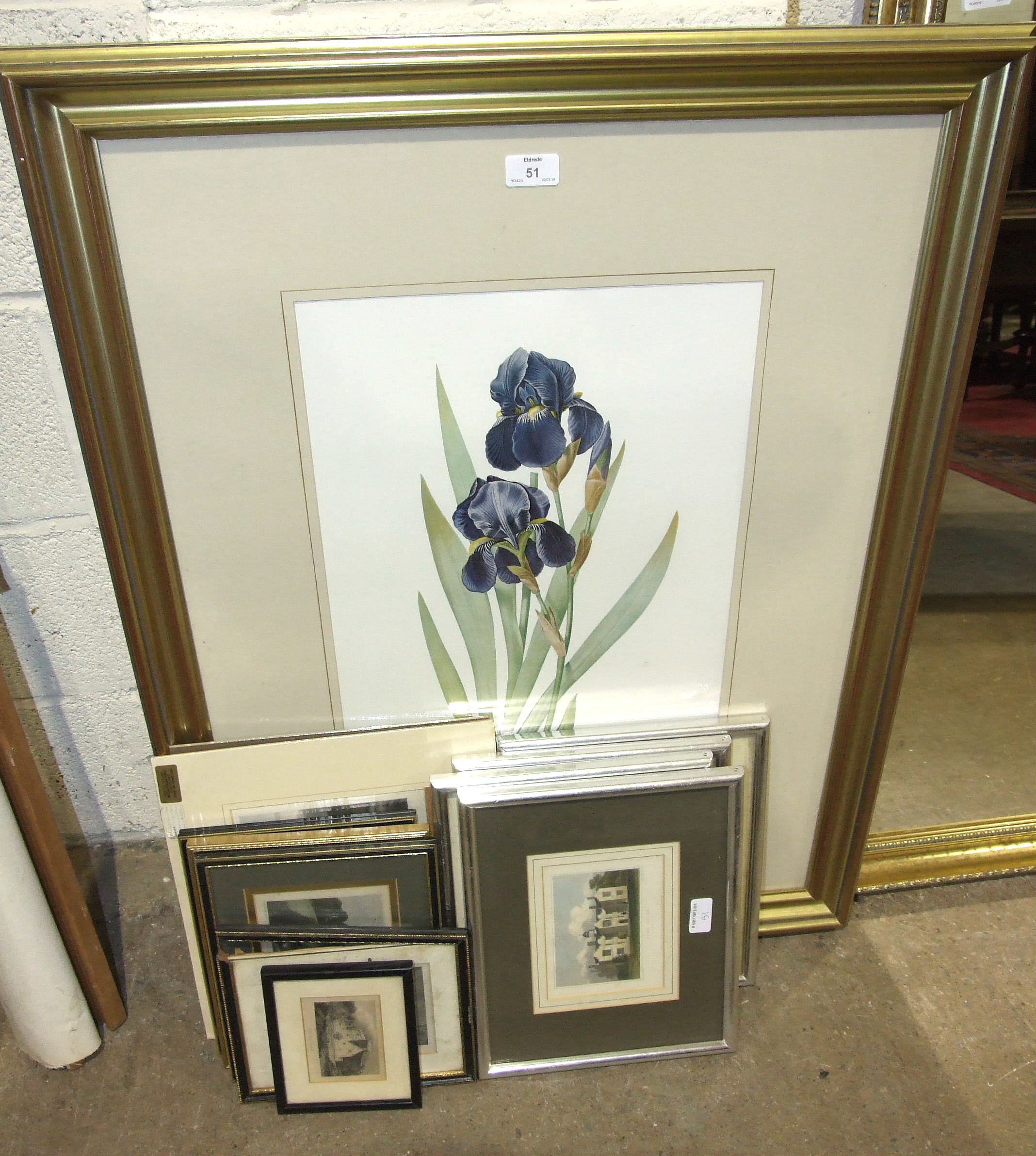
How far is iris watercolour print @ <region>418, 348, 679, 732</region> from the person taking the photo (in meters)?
0.82

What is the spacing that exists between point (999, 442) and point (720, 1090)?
304cm

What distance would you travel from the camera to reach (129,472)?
0.79m

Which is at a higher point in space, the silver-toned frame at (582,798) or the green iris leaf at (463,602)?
the green iris leaf at (463,602)

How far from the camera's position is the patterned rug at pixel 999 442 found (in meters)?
2.75

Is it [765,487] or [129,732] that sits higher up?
[765,487]

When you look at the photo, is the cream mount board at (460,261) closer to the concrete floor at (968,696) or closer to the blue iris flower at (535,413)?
the blue iris flower at (535,413)

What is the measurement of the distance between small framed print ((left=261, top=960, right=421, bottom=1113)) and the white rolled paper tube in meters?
0.24

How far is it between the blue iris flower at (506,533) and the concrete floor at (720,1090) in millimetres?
579

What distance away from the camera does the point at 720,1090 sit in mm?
902

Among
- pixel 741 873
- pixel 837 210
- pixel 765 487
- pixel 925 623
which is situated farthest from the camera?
pixel 925 623

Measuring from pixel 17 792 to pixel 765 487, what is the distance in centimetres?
84

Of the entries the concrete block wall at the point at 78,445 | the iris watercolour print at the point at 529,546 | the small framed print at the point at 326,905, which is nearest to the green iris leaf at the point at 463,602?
the iris watercolour print at the point at 529,546

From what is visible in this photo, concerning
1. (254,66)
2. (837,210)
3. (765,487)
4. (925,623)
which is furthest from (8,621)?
(925,623)

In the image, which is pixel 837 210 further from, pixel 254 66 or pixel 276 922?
pixel 276 922
